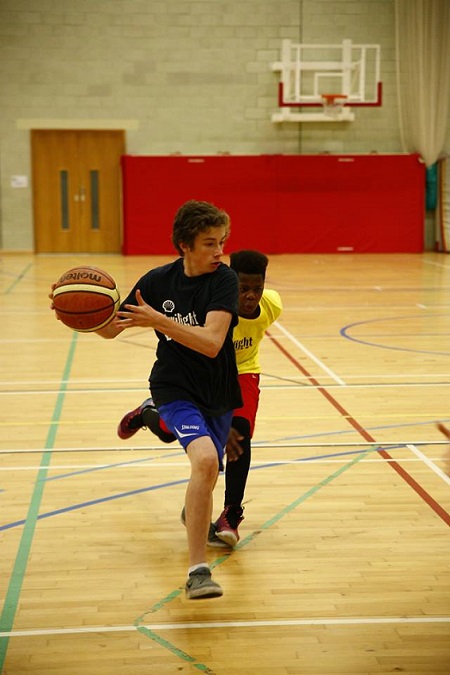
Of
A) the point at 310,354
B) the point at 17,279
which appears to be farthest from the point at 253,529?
the point at 17,279

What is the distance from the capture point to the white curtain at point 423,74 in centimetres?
2011

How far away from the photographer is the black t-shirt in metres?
3.90

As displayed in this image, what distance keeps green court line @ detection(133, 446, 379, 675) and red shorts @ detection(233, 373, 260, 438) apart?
0.55 meters

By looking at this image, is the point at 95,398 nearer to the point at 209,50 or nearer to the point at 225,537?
the point at 225,537

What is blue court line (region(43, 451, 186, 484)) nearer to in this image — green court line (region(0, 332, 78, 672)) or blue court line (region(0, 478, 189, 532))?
green court line (region(0, 332, 78, 672))

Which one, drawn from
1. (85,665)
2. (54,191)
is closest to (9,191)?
(54,191)

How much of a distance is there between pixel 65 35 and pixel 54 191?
11.6 ft

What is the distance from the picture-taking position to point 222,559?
4297 millimetres

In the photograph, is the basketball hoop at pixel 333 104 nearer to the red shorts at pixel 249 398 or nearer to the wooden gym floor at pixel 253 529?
the wooden gym floor at pixel 253 529

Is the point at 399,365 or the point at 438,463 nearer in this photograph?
the point at 438,463

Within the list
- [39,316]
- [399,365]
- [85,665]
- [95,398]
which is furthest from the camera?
[39,316]

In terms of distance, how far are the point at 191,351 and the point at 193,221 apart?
576 mm

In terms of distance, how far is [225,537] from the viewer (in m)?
4.41

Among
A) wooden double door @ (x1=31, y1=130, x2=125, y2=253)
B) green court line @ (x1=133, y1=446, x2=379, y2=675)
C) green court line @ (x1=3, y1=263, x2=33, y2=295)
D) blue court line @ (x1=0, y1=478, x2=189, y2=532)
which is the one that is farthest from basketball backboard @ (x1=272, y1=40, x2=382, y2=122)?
blue court line @ (x1=0, y1=478, x2=189, y2=532)
